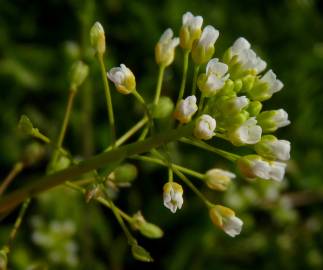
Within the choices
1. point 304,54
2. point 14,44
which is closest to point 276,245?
point 304,54

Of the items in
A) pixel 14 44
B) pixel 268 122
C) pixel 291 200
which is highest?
pixel 14 44

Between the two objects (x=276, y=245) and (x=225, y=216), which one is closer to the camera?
(x=225, y=216)

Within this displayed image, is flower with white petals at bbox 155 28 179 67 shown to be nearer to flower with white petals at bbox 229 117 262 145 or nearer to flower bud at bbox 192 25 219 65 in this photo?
flower bud at bbox 192 25 219 65

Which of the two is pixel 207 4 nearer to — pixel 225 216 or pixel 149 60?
pixel 149 60

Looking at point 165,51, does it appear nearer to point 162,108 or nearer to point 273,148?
point 162,108

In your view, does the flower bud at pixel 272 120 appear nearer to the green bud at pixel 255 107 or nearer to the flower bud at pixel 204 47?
the green bud at pixel 255 107

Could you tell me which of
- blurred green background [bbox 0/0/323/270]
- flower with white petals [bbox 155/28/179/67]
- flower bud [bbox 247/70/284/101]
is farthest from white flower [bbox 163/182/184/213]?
blurred green background [bbox 0/0/323/270]
